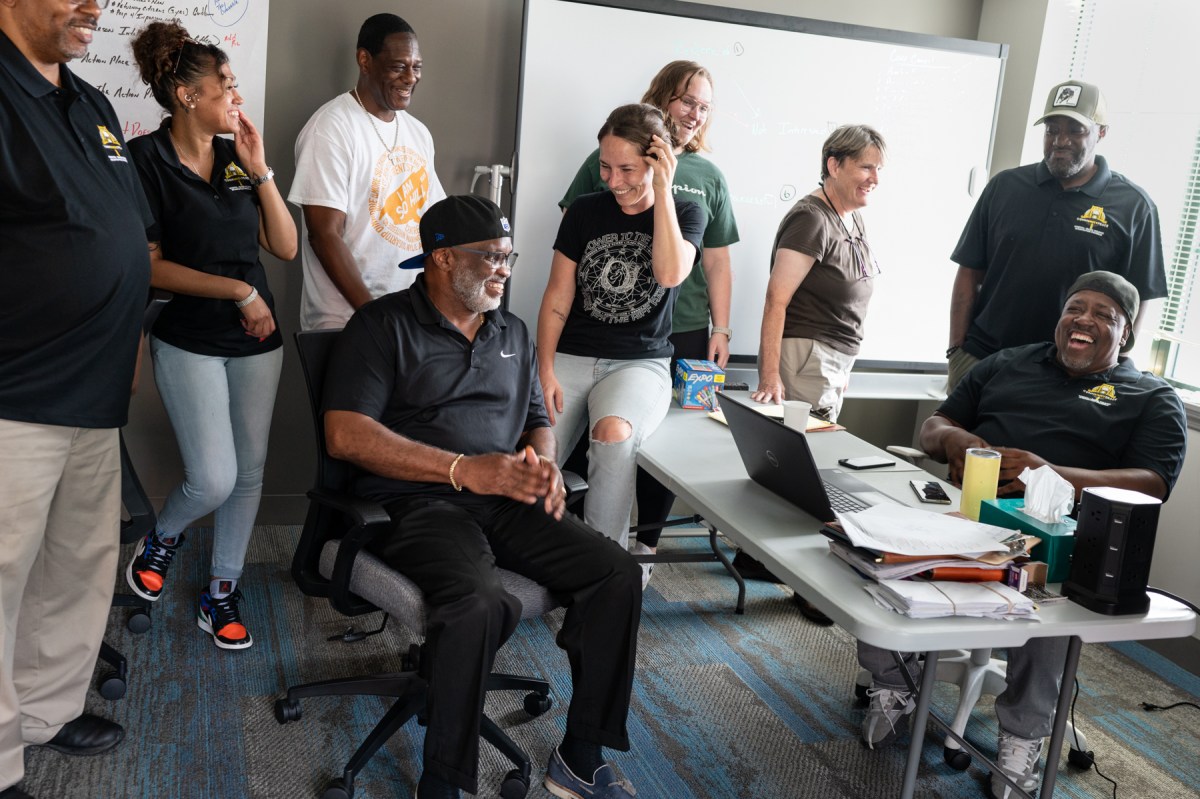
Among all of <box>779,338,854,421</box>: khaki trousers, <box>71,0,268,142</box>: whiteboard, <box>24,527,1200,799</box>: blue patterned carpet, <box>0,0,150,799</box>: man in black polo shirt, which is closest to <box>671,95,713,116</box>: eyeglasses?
<box>779,338,854,421</box>: khaki trousers

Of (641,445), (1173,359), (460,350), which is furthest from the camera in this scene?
(1173,359)

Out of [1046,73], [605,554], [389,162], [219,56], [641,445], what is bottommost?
[605,554]

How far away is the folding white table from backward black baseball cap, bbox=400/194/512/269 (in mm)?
683

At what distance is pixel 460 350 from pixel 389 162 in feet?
3.06

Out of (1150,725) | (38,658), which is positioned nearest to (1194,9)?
(1150,725)

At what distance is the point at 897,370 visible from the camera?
4.17 metres

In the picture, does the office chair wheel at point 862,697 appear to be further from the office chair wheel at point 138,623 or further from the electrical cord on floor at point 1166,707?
the office chair wheel at point 138,623

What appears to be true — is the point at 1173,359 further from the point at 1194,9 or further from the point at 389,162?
the point at 389,162

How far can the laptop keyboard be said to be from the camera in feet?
6.95

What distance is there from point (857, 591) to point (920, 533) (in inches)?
8.0

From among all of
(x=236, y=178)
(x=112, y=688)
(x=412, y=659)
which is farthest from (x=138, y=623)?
(x=236, y=178)

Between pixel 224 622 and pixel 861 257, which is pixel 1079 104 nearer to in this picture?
pixel 861 257

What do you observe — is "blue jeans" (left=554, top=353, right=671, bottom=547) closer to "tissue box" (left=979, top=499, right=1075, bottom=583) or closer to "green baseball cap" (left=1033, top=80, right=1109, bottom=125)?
"tissue box" (left=979, top=499, right=1075, bottom=583)

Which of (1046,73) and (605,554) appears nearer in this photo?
(605,554)
